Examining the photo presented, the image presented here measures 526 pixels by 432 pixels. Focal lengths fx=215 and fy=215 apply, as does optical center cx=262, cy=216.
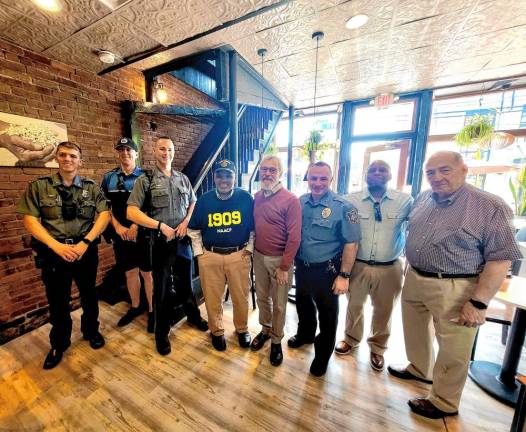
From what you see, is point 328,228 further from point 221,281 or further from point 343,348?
point 343,348

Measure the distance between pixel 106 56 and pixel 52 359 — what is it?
2990mm

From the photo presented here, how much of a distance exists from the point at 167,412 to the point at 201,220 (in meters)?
1.37

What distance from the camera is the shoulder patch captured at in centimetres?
163

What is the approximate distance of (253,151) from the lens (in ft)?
13.7

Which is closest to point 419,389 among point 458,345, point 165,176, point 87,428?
point 458,345

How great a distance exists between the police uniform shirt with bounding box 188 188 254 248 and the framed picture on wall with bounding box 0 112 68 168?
2.01m

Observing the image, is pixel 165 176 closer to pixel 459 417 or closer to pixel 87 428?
pixel 87 428

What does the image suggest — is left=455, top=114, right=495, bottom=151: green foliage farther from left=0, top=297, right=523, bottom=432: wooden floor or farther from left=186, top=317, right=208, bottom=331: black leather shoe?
left=186, top=317, right=208, bottom=331: black leather shoe

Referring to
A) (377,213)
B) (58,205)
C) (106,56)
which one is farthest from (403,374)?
(106,56)

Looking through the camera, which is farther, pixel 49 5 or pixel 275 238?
pixel 275 238

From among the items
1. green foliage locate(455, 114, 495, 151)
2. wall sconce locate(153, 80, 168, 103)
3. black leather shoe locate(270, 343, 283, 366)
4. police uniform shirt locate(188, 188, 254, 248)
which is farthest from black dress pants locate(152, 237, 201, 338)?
green foliage locate(455, 114, 495, 151)

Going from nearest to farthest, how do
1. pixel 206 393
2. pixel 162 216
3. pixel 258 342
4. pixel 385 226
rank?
pixel 206 393, pixel 385 226, pixel 162 216, pixel 258 342

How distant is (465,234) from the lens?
1279 mm

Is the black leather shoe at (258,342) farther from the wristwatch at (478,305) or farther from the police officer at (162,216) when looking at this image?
the wristwatch at (478,305)
